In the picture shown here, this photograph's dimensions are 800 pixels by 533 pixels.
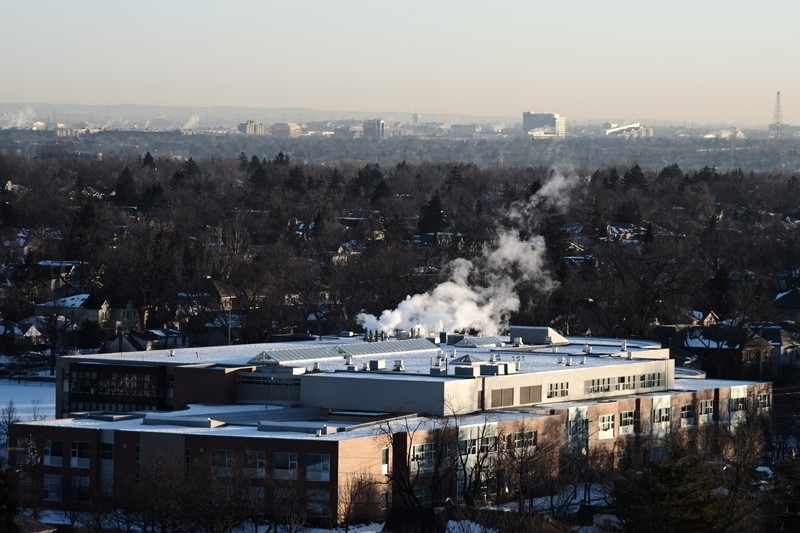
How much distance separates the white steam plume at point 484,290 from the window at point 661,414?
8191 mm

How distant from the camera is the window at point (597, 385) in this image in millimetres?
39406

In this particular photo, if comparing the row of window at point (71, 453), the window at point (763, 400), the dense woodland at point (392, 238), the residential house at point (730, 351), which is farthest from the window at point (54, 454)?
the dense woodland at point (392, 238)

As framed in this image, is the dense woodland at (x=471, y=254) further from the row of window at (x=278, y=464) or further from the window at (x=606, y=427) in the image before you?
the row of window at (x=278, y=464)

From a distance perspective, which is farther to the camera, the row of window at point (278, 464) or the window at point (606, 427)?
the window at point (606, 427)

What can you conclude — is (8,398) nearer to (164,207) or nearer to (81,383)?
(81,383)

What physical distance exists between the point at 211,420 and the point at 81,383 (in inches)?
242

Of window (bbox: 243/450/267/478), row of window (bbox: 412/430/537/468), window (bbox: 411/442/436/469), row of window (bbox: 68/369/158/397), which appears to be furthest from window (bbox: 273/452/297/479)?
row of window (bbox: 68/369/158/397)

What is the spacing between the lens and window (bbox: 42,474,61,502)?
110 feet

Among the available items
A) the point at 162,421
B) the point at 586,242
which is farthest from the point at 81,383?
the point at 586,242

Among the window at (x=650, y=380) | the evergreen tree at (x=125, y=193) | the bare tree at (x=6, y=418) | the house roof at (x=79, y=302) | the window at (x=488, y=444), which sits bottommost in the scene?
the bare tree at (x=6, y=418)

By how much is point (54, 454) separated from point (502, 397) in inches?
333

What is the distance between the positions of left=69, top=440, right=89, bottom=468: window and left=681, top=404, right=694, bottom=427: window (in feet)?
40.9

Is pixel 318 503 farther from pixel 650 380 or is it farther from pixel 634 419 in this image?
pixel 650 380

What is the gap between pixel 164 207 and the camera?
92250mm
